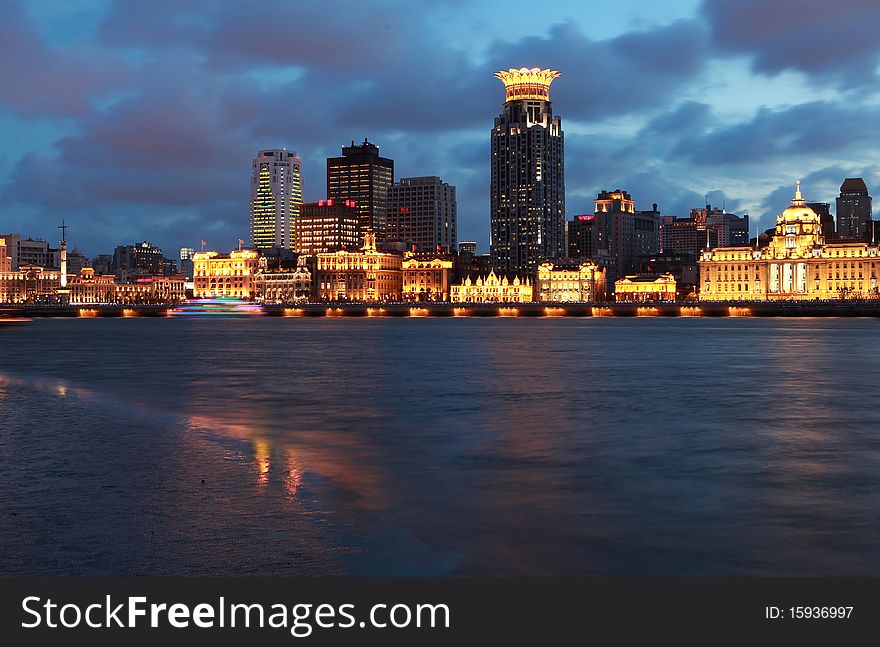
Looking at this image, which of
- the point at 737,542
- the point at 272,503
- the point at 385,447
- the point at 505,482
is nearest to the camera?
the point at 737,542

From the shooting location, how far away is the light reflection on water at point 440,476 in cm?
1429

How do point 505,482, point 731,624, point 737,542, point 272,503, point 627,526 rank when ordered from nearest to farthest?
point 731,624
point 737,542
point 627,526
point 272,503
point 505,482

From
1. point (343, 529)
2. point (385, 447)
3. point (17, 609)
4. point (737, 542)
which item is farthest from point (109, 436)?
point (737, 542)

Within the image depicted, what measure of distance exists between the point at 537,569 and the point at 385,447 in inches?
491

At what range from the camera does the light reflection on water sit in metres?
14.3

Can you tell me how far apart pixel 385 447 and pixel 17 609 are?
14672mm

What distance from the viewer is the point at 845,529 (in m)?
15.9

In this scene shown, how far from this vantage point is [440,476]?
21.2 metres

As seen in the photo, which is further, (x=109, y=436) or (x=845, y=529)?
(x=109, y=436)

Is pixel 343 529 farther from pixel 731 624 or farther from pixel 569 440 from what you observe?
pixel 569 440

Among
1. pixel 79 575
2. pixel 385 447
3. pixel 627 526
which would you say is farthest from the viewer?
pixel 385 447

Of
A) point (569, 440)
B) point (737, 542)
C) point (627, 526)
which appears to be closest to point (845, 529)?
point (737, 542)

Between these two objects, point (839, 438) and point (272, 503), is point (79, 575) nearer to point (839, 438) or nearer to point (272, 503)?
point (272, 503)

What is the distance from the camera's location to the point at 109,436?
27469 mm
